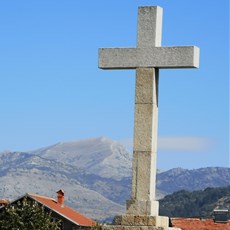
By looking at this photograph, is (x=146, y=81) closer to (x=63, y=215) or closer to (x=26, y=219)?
(x=26, y=219)

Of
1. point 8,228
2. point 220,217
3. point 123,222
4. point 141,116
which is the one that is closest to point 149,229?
point 123,222

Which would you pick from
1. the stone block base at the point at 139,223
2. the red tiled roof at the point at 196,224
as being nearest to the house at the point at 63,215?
the red tiled roof at the point at 196,224

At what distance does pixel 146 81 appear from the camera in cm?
2500

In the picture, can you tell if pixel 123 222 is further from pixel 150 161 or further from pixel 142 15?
pixel 142 15

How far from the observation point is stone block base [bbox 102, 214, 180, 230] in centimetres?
2428

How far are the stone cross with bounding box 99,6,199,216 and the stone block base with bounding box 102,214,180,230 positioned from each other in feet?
0.45

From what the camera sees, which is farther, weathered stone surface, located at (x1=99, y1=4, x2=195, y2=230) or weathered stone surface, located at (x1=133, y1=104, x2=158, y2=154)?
weathered stone surface, located at (x1=133, y1=104, x2=158, y2=154)

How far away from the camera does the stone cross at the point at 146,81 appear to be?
970 inches

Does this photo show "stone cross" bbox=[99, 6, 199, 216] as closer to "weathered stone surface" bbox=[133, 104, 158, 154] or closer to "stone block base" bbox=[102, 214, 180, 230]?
"weathered stone surface" bbox=[133, 104, 158, 154]

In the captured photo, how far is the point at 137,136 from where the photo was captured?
2484 cm

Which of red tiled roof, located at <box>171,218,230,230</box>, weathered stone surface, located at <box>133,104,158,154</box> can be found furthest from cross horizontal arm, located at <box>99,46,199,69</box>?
red tiled roof, located at <box>171,218,230,230</box>

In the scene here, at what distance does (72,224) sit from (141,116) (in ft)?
206

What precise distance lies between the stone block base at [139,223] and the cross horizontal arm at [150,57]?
3093mm

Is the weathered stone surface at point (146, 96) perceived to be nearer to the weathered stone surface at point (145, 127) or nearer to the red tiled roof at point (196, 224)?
the weathered stone surface at point (145, 127)
